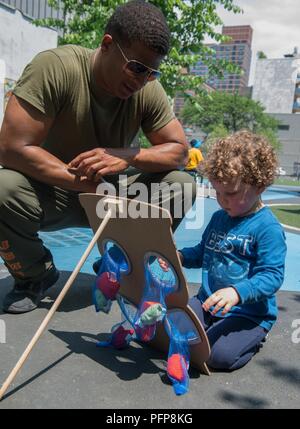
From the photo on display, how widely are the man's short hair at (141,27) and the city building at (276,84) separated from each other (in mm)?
74819

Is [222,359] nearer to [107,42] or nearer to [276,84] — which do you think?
[107,42]

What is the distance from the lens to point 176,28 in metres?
7.55

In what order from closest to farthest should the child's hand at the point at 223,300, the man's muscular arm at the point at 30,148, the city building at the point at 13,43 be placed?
1. the child's hand at the point at 223,300
2. the man's muscular arm at the point at 30,148
3. the city building at the point at 13,43

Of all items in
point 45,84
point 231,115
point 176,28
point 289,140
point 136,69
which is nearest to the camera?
point 136,69

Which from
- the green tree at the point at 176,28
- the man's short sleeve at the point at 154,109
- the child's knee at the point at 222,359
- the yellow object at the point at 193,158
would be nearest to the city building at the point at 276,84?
the yellow object at the point at 193,158

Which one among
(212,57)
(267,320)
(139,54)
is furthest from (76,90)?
(212,57)

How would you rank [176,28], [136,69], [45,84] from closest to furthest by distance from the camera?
[136,69]
[45,84]
[176,28]

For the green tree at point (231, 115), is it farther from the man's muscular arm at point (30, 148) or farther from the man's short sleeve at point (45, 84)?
the man's muscular arm at point (30, 148)

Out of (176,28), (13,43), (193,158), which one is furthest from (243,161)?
(13,43)

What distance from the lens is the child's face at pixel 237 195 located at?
197 centimetres

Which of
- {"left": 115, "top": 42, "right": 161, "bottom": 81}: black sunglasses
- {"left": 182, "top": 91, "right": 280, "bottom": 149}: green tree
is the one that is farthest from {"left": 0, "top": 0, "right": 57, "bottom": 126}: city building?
{"left": 182, "top": 91, "right": 280, "bottom": 149}: green tree

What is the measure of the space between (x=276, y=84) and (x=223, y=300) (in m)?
78.0

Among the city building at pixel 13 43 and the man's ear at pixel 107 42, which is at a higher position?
the city building at pixel 13 43

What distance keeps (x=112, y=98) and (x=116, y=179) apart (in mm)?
485
